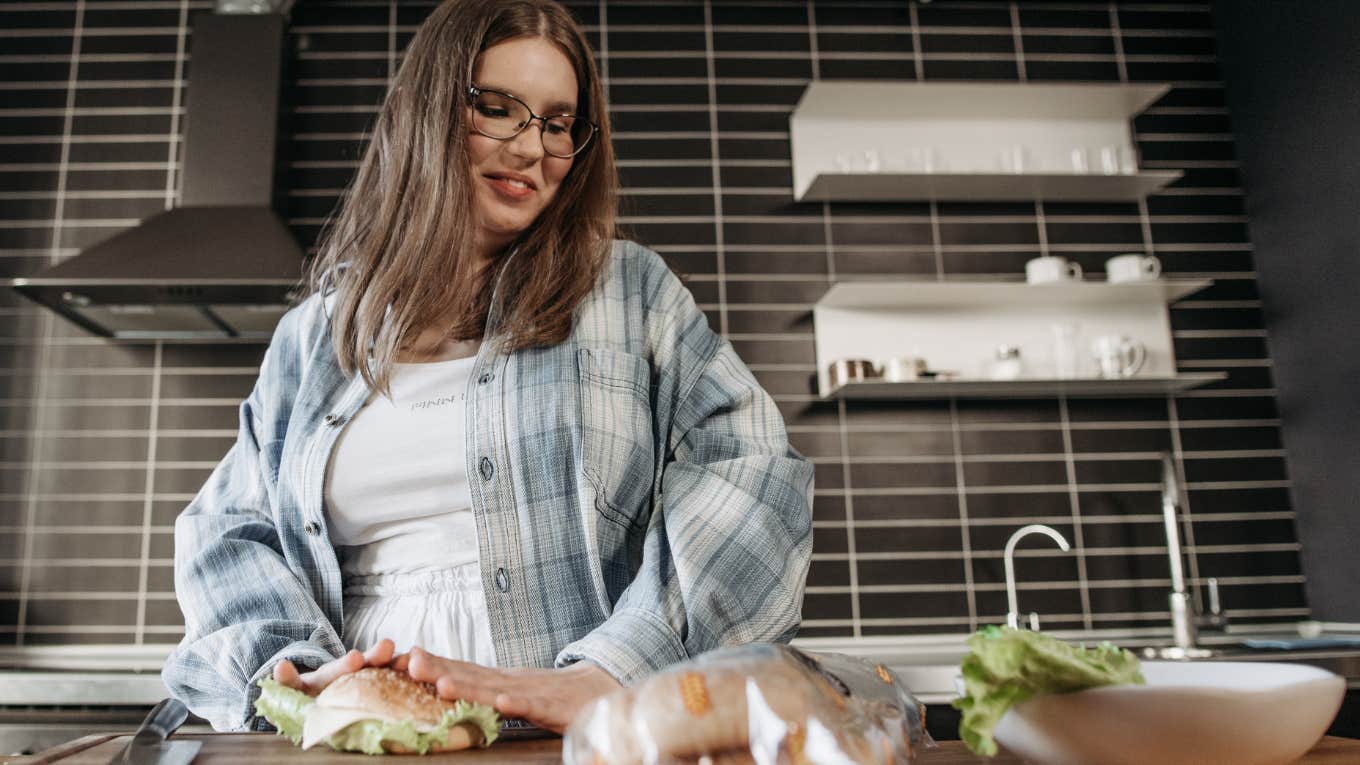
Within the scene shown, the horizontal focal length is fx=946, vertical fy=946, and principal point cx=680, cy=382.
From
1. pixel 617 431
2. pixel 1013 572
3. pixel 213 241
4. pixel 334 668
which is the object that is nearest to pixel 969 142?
pixel 1013 572

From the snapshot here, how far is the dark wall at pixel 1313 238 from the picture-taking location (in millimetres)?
2363

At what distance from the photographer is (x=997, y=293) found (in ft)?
8.54

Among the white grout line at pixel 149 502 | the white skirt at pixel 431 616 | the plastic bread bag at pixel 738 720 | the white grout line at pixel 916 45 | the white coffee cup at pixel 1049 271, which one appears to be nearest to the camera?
the plastic bread bag at pixel 738 720

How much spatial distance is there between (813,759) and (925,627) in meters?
2.32

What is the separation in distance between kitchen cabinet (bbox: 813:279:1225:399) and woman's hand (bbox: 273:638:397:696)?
78.9 inches

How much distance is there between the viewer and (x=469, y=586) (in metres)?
0.96

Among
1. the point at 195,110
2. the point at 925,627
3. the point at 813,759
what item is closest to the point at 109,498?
the point at 195,110

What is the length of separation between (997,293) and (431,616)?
2056 millimetres

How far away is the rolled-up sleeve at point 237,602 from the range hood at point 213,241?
4.40 ft

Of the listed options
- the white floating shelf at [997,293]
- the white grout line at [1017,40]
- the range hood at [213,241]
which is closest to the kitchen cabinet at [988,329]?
the white floating shelf at [997,293]

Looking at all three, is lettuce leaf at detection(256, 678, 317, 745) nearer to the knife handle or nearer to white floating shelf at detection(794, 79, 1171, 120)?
the knife handle

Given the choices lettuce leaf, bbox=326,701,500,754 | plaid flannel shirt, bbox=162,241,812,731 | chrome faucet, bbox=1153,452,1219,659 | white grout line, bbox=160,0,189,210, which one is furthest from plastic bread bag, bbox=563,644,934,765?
white grout line, bbox=160,0,189,210

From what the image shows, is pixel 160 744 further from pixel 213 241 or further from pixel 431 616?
pixel 213 241

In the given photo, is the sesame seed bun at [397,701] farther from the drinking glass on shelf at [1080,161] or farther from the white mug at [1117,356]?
the drinking glass on shelf at [1080,161]
